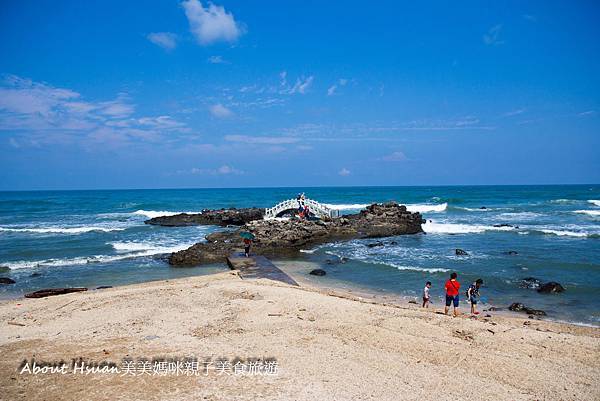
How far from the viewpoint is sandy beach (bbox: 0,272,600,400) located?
684 centimetres

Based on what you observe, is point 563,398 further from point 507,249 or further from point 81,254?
point 81,254

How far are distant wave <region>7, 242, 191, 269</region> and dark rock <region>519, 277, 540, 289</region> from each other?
19968 mm

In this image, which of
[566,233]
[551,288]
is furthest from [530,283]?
[566,233]

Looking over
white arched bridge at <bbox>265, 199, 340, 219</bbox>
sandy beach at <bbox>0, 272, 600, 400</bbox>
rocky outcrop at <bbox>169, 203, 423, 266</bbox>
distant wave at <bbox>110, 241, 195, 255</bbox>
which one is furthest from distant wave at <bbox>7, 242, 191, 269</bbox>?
sandy beach at <bbox>0, 272, 600, 400</bbox>

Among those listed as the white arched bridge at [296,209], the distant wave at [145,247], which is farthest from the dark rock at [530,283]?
the distant wave at [145,247]

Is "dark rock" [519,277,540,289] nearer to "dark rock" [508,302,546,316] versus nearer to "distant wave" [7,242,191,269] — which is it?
"dark rock" [508,302,546,316]

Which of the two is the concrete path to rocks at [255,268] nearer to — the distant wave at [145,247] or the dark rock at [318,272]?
the dark rock at [318,272]

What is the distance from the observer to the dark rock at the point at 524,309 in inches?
509

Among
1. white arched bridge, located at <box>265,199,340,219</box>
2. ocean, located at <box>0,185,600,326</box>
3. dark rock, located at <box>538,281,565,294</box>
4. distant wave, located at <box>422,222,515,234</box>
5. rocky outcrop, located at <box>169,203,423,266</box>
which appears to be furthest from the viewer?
white arched bridge, located at <box>265,199,340,219</box>

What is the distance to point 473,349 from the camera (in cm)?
872

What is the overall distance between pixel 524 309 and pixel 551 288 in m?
3.18

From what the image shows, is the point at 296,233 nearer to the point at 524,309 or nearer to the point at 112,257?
the point at 112,257

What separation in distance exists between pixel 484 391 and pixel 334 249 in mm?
18800

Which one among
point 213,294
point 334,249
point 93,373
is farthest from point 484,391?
point 334,249
